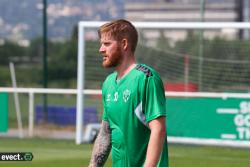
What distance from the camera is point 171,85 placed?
1822cm

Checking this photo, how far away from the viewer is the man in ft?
16.5

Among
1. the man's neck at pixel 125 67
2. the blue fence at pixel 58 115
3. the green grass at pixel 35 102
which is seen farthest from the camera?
the green grass at pixel 35 102

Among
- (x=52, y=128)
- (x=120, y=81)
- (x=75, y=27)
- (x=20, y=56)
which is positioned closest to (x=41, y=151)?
(x=52, y=128)

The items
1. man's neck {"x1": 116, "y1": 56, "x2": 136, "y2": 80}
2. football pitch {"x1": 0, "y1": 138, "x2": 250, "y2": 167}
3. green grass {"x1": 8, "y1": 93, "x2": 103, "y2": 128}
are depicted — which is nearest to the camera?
man's neck {"x1": 116, "y1": 56, "x2": 136, "y2": 80}

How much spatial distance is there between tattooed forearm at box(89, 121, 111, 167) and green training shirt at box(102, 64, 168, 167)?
169 millimetres

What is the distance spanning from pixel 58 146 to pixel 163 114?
10.5 metres

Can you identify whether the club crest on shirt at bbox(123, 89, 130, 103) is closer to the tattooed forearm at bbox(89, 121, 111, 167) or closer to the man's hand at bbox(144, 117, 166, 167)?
the man's hand at bbox(144, 117, 166, 167)

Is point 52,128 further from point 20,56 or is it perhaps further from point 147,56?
point 20,56

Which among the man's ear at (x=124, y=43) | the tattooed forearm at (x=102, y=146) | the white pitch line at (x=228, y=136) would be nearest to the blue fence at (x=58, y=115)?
the white pitch line at (x=228, y=136)

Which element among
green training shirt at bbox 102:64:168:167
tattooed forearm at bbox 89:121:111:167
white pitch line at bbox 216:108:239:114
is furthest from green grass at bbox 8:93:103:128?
green training shirt at bbox 102:64:168:167

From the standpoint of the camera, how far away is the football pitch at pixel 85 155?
40.8 feet

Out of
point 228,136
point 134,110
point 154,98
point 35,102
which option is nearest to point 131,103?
point 134,110

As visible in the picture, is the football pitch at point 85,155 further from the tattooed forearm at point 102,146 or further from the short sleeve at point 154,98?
the short sleeve at point 154,98

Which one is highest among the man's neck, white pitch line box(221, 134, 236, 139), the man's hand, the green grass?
the man's neck
